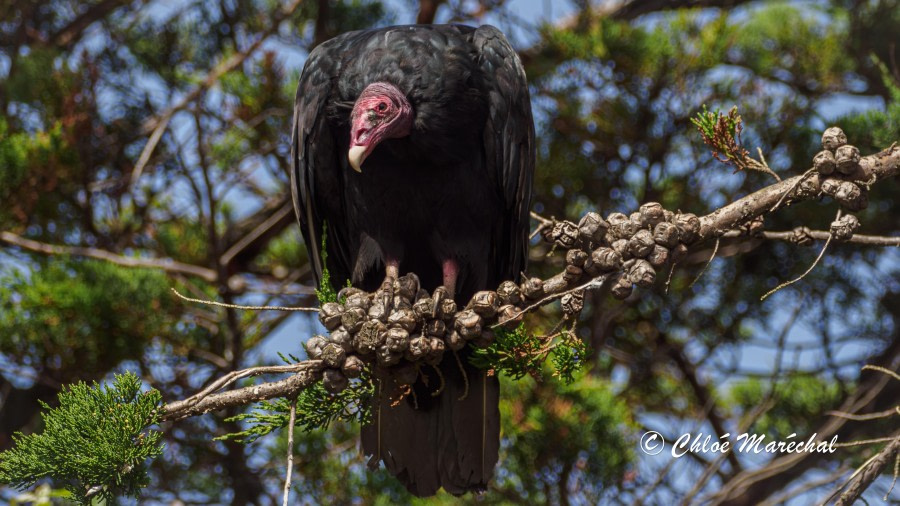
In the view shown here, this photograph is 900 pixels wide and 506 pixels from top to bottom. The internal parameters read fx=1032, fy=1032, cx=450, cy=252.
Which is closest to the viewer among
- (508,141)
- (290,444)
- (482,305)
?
(290,444)

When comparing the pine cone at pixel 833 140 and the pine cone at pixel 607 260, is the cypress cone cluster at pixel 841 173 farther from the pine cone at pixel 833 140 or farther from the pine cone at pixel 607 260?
the pine cone at pixel 607 260

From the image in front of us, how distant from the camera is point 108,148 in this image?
16.5 ft

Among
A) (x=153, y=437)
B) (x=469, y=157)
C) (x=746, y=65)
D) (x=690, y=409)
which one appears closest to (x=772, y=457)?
(x=690, y=409)

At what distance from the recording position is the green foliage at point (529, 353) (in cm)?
253

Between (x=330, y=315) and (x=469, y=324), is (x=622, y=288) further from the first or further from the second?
(x=330, y=315)

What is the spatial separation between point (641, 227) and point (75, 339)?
2844mm

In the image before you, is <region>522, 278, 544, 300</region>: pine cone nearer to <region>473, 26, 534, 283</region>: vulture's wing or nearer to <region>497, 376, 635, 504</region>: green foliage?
<region>473, 26, 534, 283</region>: vulture's wing

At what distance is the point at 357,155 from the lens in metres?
3.16

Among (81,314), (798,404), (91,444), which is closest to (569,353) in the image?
(91,444)

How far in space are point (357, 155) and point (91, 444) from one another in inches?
47.6

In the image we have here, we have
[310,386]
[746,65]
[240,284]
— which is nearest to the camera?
[310,386]

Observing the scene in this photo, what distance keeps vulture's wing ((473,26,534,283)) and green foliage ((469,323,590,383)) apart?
0.86 metres

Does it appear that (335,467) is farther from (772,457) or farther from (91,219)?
(772,457)

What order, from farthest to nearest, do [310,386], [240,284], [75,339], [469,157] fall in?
[240,284]
[75,339]
[469,157]
[310,386]
